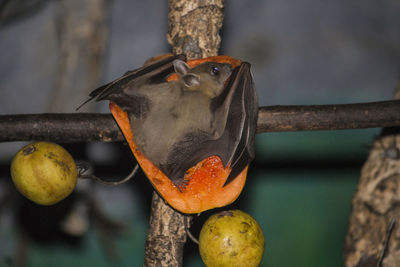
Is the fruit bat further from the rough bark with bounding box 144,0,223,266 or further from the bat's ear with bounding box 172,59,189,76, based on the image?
the rough bark with bounding box 144,0,223,266

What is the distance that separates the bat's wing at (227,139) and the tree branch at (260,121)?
0.16 metres

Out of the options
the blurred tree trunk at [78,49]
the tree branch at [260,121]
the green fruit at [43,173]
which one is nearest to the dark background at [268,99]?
the blurred tree trunk at [78,49]

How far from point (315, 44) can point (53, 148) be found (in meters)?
1.90

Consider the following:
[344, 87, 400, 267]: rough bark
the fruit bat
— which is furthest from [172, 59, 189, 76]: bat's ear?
[344, 87, 400, 267]: rough bark

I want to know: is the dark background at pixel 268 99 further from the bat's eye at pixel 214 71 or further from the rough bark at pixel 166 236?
the bat's eye at pixel 214 71

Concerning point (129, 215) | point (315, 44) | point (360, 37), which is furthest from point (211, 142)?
point (360, 37)

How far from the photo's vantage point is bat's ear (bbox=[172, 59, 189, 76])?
117 cm

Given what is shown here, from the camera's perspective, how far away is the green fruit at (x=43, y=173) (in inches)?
43.8

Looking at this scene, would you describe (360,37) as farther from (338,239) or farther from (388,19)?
(338,239)

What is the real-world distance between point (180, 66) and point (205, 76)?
82mm

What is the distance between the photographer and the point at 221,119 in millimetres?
1118

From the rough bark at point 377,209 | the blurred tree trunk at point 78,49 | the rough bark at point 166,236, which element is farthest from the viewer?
the blurred tree trunk at point 78,49

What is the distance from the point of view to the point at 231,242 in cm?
107

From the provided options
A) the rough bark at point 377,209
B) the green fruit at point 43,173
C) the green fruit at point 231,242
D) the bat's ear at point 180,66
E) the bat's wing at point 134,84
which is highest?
the bat's ear at point 180,66
